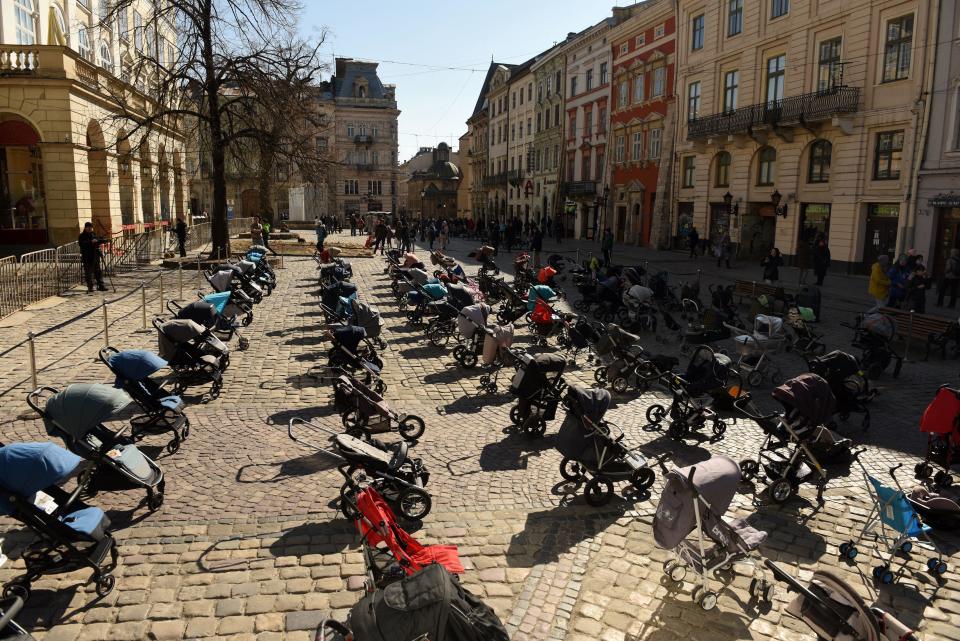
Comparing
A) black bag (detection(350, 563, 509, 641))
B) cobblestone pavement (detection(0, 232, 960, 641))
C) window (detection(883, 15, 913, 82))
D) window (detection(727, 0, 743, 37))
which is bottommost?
cobblestone pavement (detection(0, 232, 960, 641))

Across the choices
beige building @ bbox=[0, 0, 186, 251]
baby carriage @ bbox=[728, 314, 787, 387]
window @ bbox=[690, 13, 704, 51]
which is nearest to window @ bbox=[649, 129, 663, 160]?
window @ bbox=[690, 13, 704, 51]

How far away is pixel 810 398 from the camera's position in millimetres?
Answer: 6691

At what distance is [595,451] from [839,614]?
9.39ft

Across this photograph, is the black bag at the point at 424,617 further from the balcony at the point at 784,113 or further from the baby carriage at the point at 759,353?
the balcony at the point at 784,113

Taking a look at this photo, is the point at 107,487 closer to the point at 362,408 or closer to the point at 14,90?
the point at 362,408

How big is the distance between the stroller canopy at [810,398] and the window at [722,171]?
27537 millimetres

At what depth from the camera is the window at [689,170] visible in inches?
1383

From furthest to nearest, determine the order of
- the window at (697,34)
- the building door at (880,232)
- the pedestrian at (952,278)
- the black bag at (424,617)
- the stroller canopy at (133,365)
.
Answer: the window at (697,34), the building door at (880,232), the pedestrian at (952,278), the stroller canopy at (133,365), the black bag at (424,617)

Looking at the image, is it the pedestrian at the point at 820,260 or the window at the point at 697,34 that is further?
the window at the point at 697,34

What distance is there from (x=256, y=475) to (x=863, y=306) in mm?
17735

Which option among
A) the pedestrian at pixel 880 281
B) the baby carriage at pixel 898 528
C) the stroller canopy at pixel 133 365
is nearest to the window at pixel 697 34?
the pedestrian at pixel 880 281

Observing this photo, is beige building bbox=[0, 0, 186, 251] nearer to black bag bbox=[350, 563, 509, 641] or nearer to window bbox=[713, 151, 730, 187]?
black bag bbox=[350, 563, 509, 641]

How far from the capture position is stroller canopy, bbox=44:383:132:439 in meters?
5.96

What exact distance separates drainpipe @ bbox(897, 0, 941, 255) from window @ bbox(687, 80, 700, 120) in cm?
1337
